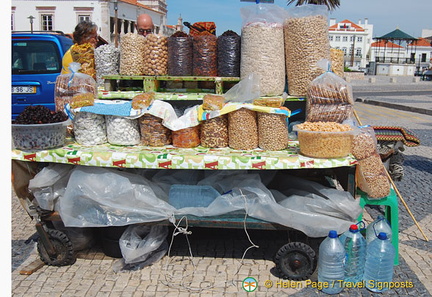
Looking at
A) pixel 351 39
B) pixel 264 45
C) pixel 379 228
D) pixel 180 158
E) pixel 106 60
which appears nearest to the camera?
pixel 180 158

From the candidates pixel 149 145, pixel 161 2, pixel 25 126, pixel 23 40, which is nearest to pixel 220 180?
pixel 149 145

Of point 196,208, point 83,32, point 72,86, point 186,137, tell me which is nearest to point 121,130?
point 186,137

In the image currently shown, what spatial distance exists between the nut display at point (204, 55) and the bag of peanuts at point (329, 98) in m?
0.99

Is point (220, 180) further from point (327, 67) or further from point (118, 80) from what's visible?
point (118, 80)

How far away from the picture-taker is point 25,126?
3.41m

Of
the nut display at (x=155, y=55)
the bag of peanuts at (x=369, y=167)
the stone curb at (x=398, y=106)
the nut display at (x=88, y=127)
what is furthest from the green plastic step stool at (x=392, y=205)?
the stone curb at (x=398, y=106)

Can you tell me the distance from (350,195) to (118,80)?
2.61m

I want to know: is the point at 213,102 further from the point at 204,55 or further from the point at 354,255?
the point at 354,255

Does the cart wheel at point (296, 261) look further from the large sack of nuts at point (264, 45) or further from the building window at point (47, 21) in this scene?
the building window at point (47, 21)

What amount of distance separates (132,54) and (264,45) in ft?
4.20

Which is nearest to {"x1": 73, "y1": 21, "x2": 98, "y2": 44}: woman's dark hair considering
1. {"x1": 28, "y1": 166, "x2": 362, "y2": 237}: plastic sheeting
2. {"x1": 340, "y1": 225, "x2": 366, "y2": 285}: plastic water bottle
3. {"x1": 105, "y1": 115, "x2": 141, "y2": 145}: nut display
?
{"x1": 105, "y1": 115, "x2": 141, "y2": 145}: nut display

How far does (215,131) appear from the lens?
366 centimetres

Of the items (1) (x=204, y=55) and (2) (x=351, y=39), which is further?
(2) (x=351, y=39)

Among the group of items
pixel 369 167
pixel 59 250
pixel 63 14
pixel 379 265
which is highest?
pixel 63 14
